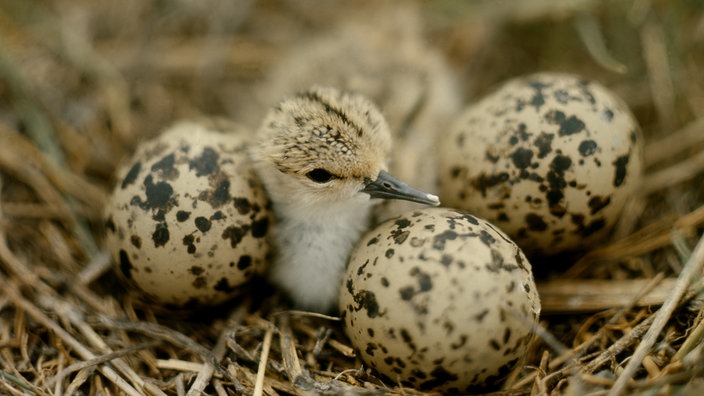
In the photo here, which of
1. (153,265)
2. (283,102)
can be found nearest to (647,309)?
(283,102)

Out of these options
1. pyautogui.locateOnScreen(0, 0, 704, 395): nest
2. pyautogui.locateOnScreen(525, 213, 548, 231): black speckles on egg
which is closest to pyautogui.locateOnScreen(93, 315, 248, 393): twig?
pyautogui.locateOnScreen(0, 0, 704, 395): nest

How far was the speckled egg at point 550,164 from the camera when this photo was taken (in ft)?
7.31

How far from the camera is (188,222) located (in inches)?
85.3

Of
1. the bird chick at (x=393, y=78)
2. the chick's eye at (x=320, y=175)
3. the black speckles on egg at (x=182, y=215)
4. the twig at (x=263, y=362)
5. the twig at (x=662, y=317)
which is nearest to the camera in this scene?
the twig at (x=662, y=317)

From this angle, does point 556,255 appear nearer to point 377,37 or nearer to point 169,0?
point 377,37

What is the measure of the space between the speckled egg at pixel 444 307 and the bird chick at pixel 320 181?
278mm

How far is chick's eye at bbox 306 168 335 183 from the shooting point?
7.45ft

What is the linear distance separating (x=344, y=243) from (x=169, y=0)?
205cm

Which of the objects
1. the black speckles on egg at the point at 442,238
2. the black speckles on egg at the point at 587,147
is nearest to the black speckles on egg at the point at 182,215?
the black speckles on egg at the point at 442,238

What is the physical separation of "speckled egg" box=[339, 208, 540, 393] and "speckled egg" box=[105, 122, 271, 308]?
488mm

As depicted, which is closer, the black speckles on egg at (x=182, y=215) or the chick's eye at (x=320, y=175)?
the black speckles on egg at (x=182, y=215)

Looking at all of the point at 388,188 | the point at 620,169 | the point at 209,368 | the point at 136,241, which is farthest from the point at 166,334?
the point at 620,169

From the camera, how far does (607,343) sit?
2174 mm

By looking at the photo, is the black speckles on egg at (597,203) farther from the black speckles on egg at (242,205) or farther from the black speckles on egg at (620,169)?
the black speckles on egg at (242,205)
